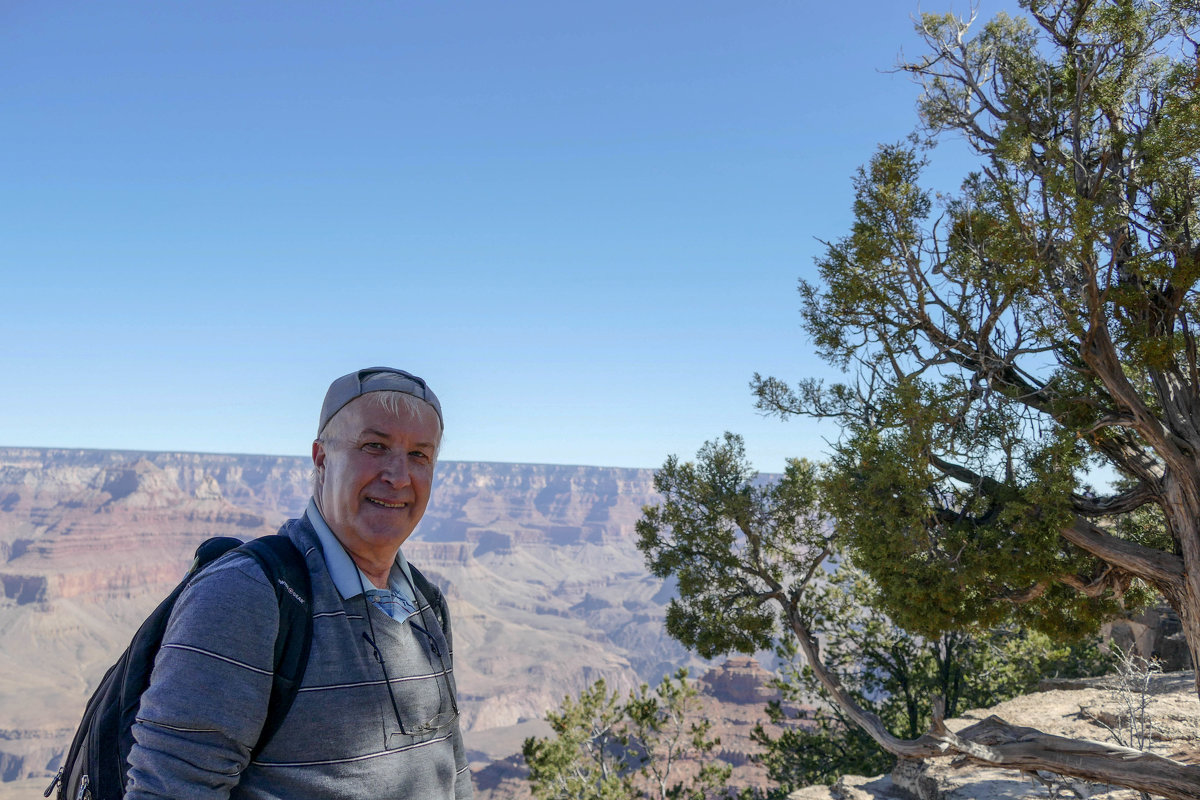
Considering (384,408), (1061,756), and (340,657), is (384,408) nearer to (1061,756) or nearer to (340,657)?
(340,657)

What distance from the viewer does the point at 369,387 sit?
2.15 metres

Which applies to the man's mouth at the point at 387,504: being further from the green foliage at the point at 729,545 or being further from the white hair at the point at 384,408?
the green foliage at the point at 729,545

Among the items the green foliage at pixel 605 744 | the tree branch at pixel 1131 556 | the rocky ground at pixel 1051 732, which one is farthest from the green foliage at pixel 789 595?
the tree branch at pixel 1131 556

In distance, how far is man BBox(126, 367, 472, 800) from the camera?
5.19 ft

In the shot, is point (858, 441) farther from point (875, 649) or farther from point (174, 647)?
point (875, 649)

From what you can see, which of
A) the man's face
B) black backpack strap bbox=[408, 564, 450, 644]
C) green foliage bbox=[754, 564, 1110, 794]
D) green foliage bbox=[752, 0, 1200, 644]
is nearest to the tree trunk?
A: green foliage bbox=[752, 0, 1200, 644]

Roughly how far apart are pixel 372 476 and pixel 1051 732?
1449cm

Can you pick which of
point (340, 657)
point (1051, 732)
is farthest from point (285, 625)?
point (1051, 732)

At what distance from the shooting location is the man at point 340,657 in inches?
62.2

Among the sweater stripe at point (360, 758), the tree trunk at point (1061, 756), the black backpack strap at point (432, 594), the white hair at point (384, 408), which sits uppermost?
the white hair at point (384, 408)

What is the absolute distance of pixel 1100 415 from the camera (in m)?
9.58

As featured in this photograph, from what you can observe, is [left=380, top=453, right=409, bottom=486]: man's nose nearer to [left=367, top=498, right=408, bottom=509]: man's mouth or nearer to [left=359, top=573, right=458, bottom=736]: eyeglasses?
[left=367, top=498, right=408, bottom=509]: man's mouth

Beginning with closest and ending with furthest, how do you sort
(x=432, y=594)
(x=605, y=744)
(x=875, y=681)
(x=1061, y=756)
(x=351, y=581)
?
(x=351, y=581) < (x=432, y=594) < (x=1061, y=756) < (x=605, y=744) < (x=875, y=681)

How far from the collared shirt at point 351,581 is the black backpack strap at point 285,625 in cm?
11
